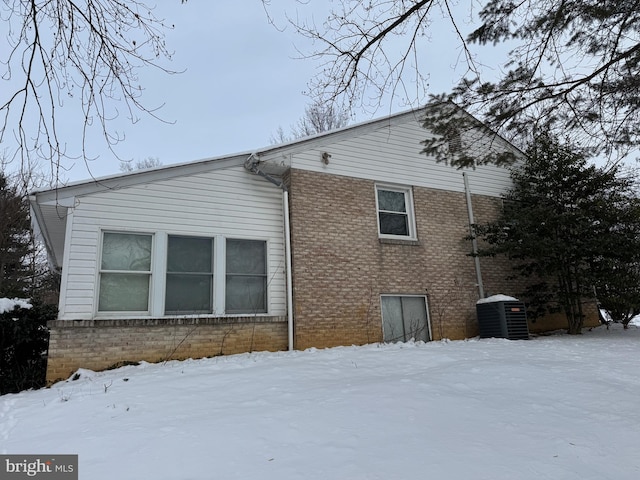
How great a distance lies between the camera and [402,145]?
34.6 ft

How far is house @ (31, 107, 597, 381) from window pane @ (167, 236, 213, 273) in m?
0.02

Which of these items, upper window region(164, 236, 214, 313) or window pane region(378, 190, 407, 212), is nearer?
upper window region(164, 236, 214, 313)

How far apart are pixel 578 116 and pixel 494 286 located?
5407 mm

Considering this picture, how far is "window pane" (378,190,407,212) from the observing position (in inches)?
396

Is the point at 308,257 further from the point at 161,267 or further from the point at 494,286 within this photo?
the point at 494,286

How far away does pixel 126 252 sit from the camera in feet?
25.2

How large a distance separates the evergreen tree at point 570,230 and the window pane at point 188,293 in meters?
6.55

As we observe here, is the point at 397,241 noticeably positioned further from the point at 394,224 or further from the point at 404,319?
the point at 404,319

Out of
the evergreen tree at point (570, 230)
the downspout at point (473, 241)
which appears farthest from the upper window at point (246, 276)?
the evergreen tree at point (570, 230)

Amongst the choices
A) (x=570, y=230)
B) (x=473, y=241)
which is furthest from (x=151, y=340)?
(x=570, y=230)

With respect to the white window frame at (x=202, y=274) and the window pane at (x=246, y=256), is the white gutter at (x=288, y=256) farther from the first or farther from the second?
the white window frame at (x=202, y=274)

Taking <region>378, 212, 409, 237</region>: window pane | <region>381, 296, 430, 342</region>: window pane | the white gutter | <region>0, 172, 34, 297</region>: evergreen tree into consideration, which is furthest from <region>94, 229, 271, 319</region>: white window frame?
<region>0, 172, 34, 297</region>: evergreen tree

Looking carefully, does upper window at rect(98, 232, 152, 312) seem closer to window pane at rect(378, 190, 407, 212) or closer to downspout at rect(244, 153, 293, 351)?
downspout at rect(244, 153, 293, 351)

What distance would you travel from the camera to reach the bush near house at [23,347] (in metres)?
6.94
